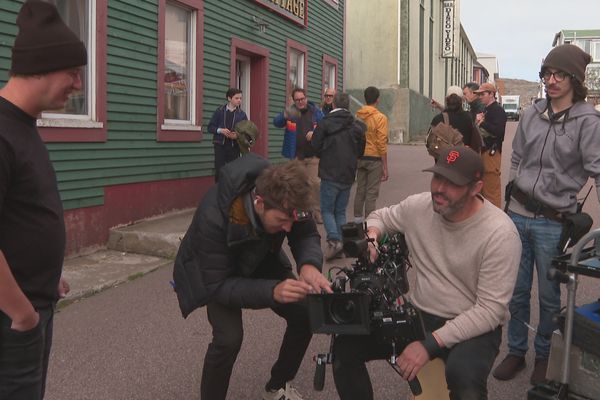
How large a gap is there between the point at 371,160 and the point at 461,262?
17.6 feet

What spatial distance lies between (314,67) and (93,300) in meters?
10.6

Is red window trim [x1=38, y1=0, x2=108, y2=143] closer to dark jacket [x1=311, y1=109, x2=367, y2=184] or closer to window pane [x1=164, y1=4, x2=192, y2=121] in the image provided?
window pane [x1=164, y1=4, x2=192, y2=121]

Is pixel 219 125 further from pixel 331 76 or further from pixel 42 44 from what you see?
pixel 331 76

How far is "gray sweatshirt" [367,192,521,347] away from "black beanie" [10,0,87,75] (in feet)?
6.09

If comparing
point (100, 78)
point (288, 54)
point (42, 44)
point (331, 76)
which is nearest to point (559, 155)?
point (42, 44)

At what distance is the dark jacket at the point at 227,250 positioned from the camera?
329cm

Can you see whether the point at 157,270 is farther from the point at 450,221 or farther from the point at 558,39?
the point at 558,39

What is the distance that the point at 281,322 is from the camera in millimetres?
5602

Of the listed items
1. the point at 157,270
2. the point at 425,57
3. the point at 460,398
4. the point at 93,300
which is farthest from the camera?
the point at 425,57

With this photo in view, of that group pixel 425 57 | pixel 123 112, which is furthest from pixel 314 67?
pixel 425 57

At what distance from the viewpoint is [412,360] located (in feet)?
10.0

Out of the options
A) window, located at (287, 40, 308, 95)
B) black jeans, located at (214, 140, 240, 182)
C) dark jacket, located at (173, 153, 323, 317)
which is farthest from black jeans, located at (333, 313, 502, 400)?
window, located at (287, 40, 308, 95)

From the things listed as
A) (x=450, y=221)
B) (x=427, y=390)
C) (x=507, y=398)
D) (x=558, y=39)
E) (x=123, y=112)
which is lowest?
(x=507, y=398)

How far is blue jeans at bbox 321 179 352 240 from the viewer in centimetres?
784
